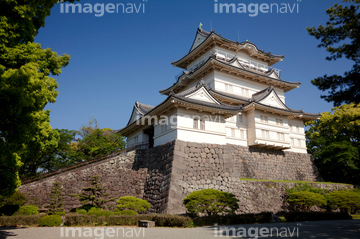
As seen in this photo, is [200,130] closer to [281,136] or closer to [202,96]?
[202,96]

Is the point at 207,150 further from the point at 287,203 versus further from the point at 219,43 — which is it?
the point at 219,43

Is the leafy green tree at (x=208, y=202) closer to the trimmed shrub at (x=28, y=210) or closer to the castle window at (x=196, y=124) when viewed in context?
the castle window at (x=196, y=124)

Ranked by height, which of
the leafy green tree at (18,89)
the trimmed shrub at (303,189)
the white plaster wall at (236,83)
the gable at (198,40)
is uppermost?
the gable at (198,40)

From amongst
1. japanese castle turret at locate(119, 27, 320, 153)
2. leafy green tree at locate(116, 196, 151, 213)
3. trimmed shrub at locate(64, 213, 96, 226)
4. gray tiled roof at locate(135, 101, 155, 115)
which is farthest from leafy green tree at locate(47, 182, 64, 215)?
gray tiled roof at locate(135, 101, 155, 115)

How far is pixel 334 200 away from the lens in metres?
20.4

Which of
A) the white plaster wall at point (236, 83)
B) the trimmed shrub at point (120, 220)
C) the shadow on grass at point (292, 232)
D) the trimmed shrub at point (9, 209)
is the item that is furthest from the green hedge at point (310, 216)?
the trimmed shrub at point (9, 209)

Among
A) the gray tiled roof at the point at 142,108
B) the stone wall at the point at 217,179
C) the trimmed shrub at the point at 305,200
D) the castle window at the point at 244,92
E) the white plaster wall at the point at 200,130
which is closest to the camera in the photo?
the stone wall at the point at 217,179

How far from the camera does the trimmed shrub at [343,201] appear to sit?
2022 centimetres

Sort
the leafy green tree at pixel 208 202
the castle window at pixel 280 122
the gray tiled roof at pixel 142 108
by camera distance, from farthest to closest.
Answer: the castle window at pixel 280 122
the gray tiled roof at pixel 142 108
the leafy green tree at pixel 208 202

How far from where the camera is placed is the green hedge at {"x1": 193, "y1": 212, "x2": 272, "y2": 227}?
532 inches

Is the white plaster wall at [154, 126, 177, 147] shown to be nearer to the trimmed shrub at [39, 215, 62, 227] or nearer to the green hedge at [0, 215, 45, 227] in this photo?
the trimmed shrub at [39, 215, 62, 227]

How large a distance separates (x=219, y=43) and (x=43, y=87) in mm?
26614

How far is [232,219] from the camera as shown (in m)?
14.2

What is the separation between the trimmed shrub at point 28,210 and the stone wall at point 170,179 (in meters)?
1.79
